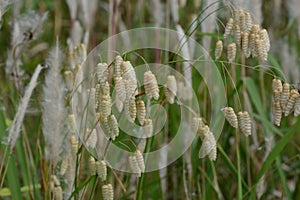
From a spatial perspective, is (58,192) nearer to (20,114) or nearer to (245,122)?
(20,114)

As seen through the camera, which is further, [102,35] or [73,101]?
[102,35]

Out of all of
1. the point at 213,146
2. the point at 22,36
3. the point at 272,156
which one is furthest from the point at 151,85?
the point at 22,36

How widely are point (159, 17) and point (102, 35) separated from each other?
109 cm

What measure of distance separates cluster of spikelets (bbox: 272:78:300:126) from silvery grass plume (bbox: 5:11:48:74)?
28.4 inches

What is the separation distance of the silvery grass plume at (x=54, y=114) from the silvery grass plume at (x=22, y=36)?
0.80ft

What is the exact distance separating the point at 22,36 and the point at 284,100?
84 cm

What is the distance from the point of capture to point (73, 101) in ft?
4.19

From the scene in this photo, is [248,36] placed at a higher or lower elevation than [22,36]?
lower

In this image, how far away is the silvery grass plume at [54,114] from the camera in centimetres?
124

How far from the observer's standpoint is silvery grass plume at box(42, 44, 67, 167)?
1.24 metres

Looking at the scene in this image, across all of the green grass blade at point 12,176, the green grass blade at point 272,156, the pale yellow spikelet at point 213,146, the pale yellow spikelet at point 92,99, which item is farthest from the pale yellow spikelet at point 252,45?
the green grass blade at point 12,176

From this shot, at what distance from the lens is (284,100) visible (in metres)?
0.98

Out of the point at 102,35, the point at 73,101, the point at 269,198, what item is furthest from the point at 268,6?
the point at 73,101

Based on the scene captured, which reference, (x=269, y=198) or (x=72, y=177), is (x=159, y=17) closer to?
(x=269, y=198)
